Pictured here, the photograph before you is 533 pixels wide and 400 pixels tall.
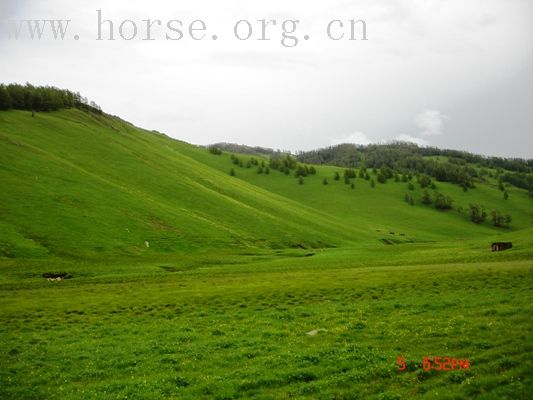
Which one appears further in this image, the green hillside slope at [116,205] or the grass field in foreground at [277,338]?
the green hillside slope at [116,205]

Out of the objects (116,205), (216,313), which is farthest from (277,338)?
(116,205)

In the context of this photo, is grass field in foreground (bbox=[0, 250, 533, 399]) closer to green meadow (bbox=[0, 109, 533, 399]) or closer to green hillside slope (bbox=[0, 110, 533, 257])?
green meadow (bbox=[0, 109, 533, 399])

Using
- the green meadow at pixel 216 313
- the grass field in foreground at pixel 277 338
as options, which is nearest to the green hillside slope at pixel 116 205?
the green meadow at pixel 216 313

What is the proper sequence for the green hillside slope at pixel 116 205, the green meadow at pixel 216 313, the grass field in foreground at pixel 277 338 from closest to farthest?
the grass field in foreground at pixel 277 338, the green meadow at pixel 216 313, the green hillside slope at pixel 116 205

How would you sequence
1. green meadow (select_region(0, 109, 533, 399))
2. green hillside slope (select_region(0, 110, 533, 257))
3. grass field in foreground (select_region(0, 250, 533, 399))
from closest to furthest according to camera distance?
grass field in foreground (select_region(0, 250, 533, 399))
green meadow (select_region(0, 109, 533, 399))
green hillside slope (select_region(0, 110, 533, 257))

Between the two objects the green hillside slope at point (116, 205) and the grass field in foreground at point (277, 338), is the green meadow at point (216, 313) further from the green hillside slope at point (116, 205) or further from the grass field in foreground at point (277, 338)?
the green hillside slope at point (116, 205)

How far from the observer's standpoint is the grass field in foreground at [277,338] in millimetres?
15438

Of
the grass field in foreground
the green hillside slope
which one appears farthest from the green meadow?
the green hillside slope

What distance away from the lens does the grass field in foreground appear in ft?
50.6

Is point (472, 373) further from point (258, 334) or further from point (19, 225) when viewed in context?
point (19, 225)

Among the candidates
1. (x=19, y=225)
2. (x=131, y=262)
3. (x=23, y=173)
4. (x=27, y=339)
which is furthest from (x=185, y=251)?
(x=27, y=339)

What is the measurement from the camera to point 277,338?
73.6ft

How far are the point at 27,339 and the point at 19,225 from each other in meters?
48.7

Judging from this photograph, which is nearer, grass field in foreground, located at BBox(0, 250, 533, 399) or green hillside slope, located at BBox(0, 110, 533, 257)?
grass field in foreground, located at BBox(0, 250, 533, 399)
